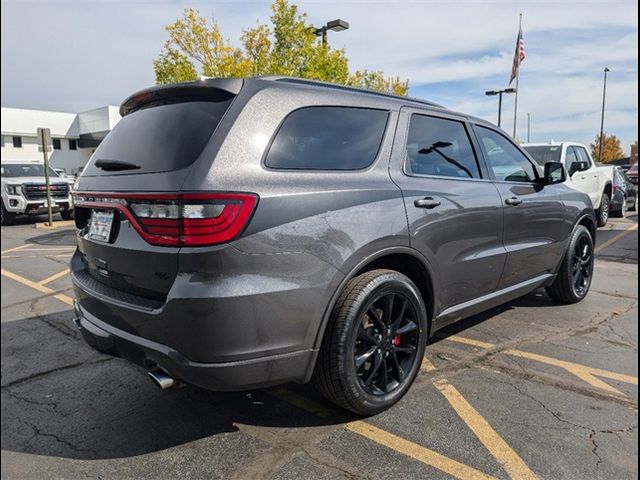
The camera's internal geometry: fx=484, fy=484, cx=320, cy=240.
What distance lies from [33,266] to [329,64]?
11387mm

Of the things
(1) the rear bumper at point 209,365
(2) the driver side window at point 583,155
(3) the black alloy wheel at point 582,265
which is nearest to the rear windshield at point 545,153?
(2) the driver side window at point 583,155

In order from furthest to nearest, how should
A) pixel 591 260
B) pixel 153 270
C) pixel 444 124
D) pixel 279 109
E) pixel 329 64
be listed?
1. pixel 329 64
2. pixel 591 260
3. pixel 444 124
4. pixel 279 109
5. pixel 153 270

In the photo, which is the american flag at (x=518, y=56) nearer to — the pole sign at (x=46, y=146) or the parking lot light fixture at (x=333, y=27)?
the parking lot light fixture at (x=333, y=27)

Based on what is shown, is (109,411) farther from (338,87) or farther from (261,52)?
(261,52)

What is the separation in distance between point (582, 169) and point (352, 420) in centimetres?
746

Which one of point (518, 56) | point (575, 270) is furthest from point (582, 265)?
point (518, 56)

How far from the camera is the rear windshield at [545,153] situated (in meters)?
9.38

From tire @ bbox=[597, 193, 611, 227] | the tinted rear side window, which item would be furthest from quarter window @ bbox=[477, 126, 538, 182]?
tire @ bbox=[597, 193, 611, 227]

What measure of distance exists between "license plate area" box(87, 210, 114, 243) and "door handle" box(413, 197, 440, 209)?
174 centimetres

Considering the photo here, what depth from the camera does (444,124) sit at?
11.7 feet

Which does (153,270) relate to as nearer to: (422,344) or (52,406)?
(52,406)

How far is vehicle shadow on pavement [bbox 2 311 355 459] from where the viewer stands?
256 cm

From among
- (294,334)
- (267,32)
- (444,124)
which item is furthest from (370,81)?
(294,334)

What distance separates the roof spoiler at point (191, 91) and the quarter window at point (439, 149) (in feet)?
3.97
